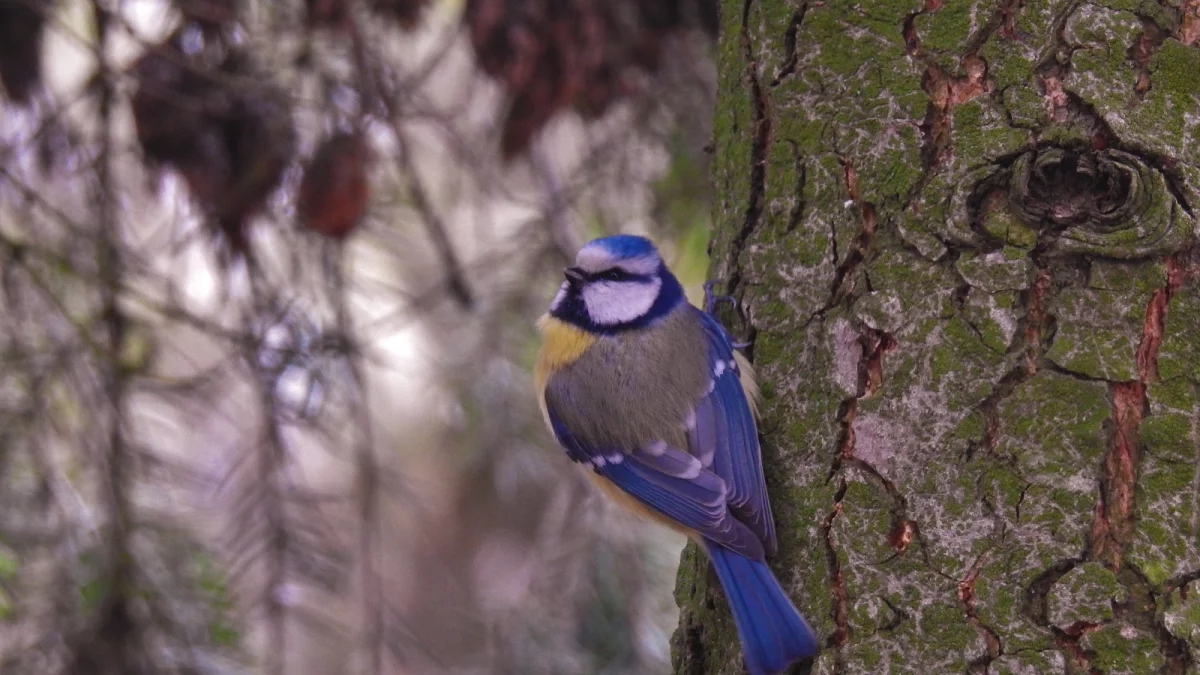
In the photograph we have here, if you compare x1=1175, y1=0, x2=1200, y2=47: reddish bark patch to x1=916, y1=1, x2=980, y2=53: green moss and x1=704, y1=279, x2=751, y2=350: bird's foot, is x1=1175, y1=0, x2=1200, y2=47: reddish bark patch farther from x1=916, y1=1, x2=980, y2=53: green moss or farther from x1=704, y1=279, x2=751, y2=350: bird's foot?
x1=704, y1=279, x2=751, y2=350: bird's foot

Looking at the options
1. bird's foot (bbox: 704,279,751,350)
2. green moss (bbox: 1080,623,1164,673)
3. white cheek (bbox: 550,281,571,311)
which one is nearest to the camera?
green moss (bbox: 1080,623,1164,673)

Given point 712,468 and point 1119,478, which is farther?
point 712,468

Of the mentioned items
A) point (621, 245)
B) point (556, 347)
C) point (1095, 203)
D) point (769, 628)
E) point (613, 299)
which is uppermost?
point (1095, 203)

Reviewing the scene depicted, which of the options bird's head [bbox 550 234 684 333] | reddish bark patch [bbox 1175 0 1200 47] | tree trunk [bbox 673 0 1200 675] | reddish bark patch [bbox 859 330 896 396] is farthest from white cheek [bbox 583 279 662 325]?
reddish bark patch [bbox 1175 0 1200 47]

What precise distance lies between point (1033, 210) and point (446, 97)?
89.6 inches

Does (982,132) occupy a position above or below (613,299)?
above

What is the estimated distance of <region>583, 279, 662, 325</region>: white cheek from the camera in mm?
2324

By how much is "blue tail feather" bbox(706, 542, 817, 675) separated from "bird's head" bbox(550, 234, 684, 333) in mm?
763

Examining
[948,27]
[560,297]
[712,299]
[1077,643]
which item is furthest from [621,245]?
[1077,643]

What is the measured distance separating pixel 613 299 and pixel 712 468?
0.51 meters

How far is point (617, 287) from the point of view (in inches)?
91.8

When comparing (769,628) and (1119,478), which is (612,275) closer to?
(769,628)

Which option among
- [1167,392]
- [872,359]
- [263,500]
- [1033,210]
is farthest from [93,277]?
[1167,392]

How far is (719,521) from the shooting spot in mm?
1812
